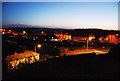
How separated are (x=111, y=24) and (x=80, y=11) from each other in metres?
0.79

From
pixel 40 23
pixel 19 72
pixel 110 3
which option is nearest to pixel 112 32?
pixel 110 3

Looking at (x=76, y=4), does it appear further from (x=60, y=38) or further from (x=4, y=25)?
(x=4, y=25)

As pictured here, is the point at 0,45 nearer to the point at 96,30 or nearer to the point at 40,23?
the point at 40,23

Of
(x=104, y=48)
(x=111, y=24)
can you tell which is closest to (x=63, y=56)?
(x=104, y=48)

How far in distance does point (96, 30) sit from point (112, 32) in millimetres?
377

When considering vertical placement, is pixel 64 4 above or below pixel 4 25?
above

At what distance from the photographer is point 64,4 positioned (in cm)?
612

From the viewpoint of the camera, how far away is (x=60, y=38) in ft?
20.1


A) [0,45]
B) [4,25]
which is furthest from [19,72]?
[4,25]

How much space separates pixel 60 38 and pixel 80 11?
81 centimetres

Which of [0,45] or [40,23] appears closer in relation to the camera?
[0,45]

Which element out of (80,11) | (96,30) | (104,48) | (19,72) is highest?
(80,11)

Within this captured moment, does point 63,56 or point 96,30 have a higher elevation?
point 96,30

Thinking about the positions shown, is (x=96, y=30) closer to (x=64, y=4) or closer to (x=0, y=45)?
(x=64, y=4)
